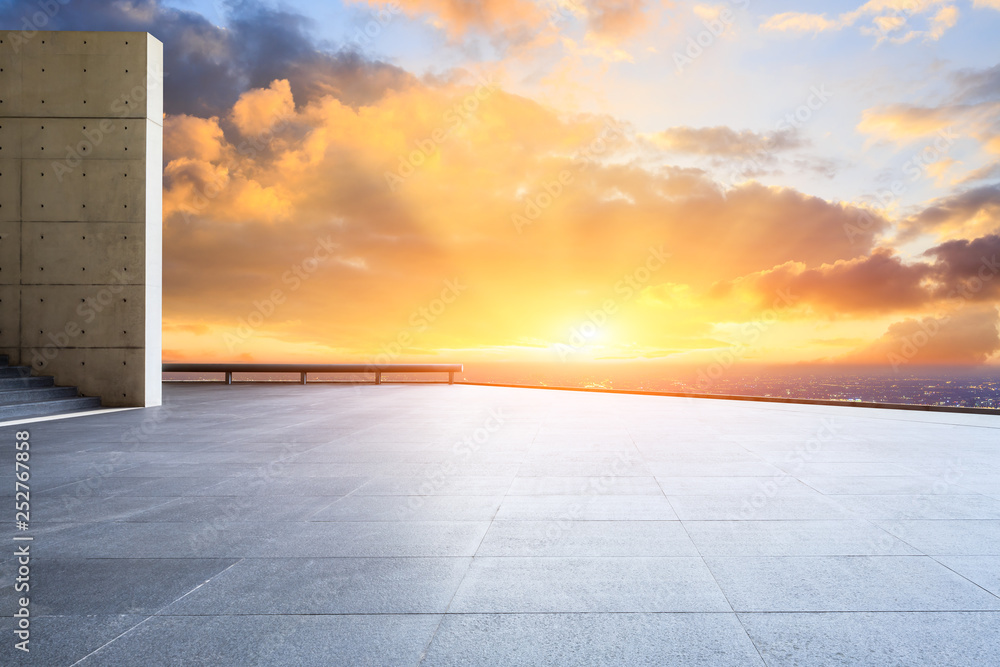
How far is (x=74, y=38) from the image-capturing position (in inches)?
578

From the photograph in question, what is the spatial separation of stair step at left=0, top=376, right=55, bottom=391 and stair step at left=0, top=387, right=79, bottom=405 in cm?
24

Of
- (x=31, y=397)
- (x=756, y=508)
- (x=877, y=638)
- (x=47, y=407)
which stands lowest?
(x=877, y=638)

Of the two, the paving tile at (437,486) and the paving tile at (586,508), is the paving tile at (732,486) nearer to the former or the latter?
the paving tile at (586,508)

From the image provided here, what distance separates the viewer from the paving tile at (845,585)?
11.5 ft

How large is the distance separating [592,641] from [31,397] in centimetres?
1511

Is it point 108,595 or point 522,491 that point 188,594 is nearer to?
point 108,595

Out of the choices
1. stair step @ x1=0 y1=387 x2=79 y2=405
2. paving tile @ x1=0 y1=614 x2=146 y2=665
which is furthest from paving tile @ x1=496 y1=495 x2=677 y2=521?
stair step @ x1=0 y1=387 x2=79 y2=405

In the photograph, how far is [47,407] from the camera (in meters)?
13.0

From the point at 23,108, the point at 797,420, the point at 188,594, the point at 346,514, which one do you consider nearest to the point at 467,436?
the point at 346,514

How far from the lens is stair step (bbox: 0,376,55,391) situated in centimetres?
1338

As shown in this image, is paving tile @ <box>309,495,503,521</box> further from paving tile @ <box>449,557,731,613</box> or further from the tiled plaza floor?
paving tile @ <box>449,557,731,613</box>

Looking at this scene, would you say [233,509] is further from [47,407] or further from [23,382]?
[23,382]

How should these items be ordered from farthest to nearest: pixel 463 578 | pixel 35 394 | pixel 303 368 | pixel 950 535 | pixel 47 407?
pixel 303 368, pixel 35 394, pixel 47 407, pixel 950 535, pixel 463 578

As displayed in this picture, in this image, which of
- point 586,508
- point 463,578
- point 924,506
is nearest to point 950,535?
point 924,506
